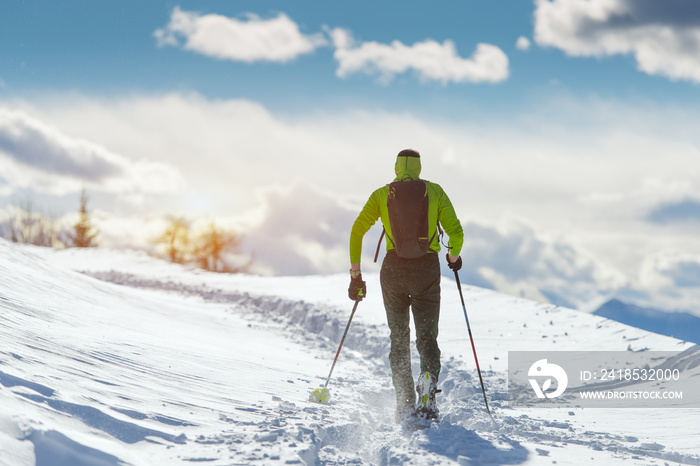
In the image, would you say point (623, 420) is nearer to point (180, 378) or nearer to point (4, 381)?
point (180, 378)

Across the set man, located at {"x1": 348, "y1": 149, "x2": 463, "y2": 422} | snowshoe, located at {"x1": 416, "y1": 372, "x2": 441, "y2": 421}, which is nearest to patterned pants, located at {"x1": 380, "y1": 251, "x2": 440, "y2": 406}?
man, located at {"x1": 348, "y1": 149, "x2": 463, "y2": 422}

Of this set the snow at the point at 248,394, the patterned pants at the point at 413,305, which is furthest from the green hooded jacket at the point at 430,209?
the snow at the point at 248,394

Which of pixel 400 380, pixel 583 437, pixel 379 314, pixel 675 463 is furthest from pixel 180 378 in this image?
pixel 379 314

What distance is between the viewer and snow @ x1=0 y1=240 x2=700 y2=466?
3.14 m

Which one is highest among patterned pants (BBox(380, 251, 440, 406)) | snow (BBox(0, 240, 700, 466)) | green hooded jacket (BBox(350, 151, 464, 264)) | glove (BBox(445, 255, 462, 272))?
green hooded jacket (BBox(350, 151, 464, 264))

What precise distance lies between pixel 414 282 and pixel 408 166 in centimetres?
107

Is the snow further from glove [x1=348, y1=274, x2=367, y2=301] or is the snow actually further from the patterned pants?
glove [x1=348, y1=274, x2=367, y2=301]

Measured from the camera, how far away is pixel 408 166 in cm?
482

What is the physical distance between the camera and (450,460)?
330 centimetres

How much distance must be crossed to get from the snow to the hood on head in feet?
7.04

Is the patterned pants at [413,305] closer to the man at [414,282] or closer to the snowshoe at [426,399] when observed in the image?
the man at [414,282]

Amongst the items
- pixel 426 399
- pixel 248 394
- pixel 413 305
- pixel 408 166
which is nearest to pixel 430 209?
pixel 408 166

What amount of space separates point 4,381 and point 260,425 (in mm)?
1650

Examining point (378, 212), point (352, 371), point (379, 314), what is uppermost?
point (378, 212)
